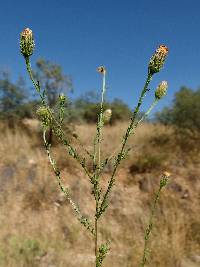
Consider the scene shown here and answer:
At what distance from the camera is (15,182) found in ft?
35.1

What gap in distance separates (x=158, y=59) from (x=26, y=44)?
0.61 m

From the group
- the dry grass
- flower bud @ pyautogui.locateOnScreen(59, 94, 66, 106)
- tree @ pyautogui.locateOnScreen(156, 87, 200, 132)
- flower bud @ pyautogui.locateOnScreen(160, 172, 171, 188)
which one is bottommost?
flower bud @ pyautogui.locateOnScreen(160, 172, 171, 188)

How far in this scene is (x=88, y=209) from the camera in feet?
33.6

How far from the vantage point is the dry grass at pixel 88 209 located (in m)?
7.36

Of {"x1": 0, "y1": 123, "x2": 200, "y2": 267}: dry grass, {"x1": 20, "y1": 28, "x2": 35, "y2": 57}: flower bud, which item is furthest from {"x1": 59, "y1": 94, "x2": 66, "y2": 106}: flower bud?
{"x1": 0, "y1": 123, "x2": 200, "y2": 267}: dry grass

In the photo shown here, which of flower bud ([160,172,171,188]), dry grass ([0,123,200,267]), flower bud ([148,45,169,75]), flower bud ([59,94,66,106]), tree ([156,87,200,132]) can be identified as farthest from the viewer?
tree ([156,87,200,132])

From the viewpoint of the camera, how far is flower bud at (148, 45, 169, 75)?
6.61 feet

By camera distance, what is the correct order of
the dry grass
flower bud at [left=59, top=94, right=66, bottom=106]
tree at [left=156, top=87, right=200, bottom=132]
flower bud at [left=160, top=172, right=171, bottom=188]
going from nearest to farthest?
flower bud at [left=59, top=94, right=66, bottom=106], flower bud at [left=160, top=172, right=171, bottom=188], the dry grass, tree at [left=156, top=87, right=200, bottom=132]

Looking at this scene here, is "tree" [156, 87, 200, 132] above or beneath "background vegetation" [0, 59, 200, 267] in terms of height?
above

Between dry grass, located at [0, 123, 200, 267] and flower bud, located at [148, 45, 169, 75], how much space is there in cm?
531

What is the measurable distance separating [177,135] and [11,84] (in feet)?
30.2

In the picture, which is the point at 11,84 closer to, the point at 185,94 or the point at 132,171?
the point at 185,94

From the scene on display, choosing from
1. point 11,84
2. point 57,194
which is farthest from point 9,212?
point 11,84

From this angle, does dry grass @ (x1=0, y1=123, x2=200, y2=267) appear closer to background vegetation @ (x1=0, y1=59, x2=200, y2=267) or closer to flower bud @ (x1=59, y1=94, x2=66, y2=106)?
background vegetation @ (x1=0, y1=59, x2=200, y2=267)
